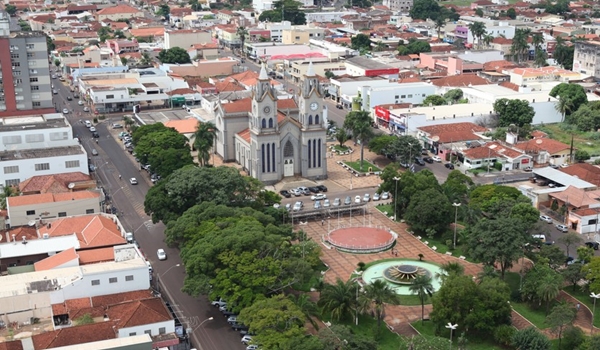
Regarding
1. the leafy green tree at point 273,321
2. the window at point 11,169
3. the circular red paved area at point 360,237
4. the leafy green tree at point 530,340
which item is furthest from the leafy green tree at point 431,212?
the window at point 11,169

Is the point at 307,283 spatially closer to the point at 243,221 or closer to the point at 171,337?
the point at 243,221

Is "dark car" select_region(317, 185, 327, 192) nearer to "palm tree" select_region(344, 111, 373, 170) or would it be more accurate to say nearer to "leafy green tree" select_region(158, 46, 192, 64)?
"palm tree" select_region(344, 111, 373, 170)

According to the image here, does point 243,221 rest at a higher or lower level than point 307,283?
higher

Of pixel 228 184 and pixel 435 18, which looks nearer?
pixel 228 184

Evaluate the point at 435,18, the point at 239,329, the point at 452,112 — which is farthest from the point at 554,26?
the point at 239,329

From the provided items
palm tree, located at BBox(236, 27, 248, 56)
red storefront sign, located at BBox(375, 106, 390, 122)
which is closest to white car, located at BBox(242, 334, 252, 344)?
red storefront sign, located at BBox(375, 106, 390, 122)

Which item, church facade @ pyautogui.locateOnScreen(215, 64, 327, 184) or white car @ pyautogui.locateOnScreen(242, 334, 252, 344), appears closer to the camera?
white car @ pyautogui.locateOnScreen(242, 334, 252, 344)

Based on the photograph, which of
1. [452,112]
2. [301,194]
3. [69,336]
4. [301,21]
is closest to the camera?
[69,336]
